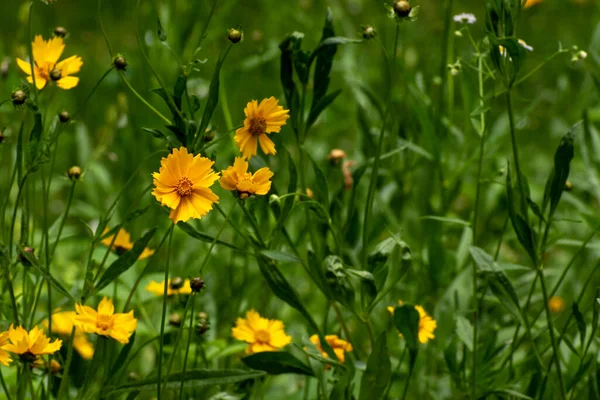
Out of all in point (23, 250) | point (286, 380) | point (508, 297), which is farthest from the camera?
point (286, 380)

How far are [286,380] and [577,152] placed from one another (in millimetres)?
994

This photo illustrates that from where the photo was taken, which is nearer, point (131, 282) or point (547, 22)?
point (131, 282)

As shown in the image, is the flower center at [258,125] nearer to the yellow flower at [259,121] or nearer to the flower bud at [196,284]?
the yellow flower at [259,121]

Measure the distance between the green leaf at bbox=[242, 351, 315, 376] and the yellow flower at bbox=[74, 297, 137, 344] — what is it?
0.59 ft

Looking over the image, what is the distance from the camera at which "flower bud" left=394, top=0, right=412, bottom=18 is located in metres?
0.87

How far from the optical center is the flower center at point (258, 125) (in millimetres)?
909

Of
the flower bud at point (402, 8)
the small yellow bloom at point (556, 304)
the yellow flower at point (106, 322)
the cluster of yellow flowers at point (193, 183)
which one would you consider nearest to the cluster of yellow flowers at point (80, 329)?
the yellow flower at point (106, 322)

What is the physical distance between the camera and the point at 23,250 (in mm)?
900

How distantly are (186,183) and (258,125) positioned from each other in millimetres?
120

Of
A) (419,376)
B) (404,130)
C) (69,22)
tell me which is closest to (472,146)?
(404,130)

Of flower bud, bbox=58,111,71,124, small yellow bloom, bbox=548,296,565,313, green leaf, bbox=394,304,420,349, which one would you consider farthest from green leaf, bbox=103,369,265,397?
small yellow bloom, bbox=548,296,565,313

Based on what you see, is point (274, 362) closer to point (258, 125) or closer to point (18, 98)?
point (258, 125)

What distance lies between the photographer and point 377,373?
3.25 feet

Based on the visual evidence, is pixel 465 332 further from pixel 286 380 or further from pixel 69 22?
pixel 69 22
